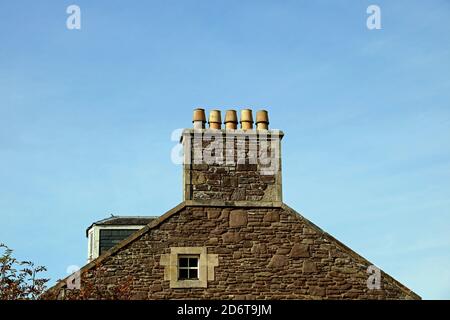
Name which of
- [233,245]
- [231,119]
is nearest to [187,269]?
[233,245]

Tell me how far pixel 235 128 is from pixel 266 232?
2423 mm

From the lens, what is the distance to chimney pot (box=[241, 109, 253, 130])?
17.4 metres

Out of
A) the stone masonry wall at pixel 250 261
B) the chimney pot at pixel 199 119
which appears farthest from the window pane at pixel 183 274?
the chimney pot at pixel 199 119

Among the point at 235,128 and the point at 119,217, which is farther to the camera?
the point at 119,217

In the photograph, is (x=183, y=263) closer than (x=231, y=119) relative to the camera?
Yes

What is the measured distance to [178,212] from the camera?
16438 millimetres

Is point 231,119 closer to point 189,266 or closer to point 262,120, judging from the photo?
point 262,120

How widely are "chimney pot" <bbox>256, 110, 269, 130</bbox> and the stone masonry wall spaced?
1906 mm

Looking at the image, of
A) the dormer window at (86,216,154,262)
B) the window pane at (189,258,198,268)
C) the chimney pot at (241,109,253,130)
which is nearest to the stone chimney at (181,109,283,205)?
the chimney pot at (241,109,253,130)

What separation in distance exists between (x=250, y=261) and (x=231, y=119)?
125 inches

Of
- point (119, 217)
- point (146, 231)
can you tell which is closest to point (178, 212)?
point (146, 231)

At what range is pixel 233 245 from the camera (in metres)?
16.3

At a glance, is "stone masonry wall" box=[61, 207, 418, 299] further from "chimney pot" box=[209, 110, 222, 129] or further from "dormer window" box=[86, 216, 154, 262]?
"dormer window" box=[86, 216, 154, 262]
